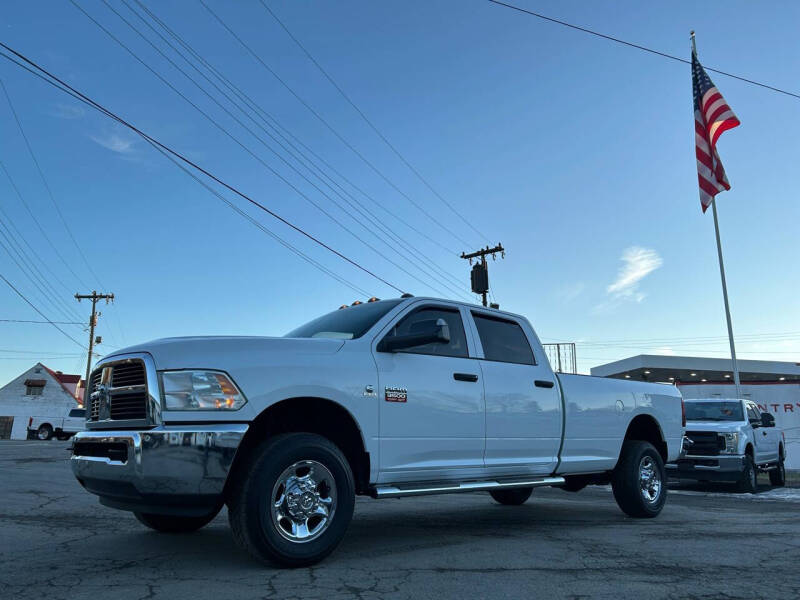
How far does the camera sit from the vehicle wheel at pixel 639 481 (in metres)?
7.24

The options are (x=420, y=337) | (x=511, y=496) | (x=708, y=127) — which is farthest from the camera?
(x=708, y=127)

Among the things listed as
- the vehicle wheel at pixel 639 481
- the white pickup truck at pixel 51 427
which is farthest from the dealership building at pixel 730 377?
the white pickup truck at pixel 51 427

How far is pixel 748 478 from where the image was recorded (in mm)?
12344

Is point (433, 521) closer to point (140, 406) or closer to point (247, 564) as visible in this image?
point (247, 564)

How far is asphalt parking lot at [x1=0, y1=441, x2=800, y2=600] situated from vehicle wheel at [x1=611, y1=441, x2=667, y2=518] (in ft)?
0.71

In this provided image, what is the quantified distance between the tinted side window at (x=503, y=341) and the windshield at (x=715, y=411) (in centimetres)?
887

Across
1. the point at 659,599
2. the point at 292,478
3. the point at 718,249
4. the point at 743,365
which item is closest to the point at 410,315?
the point at 292,478

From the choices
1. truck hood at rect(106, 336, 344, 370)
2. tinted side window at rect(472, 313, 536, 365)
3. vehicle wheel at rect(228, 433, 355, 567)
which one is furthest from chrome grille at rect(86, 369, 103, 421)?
tinted side window at rect(472, 313, 536, 365)

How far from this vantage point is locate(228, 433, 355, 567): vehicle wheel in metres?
4.02

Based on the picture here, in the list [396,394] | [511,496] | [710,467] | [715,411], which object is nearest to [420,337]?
[396,394]

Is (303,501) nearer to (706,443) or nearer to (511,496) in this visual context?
(511,496)

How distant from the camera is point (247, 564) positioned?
439 centimetres

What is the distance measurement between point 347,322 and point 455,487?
1.64 meters

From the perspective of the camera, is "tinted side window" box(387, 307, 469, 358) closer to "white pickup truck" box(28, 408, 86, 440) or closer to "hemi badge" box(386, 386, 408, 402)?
"hemi badge" box(386, 386, 408, 402)
